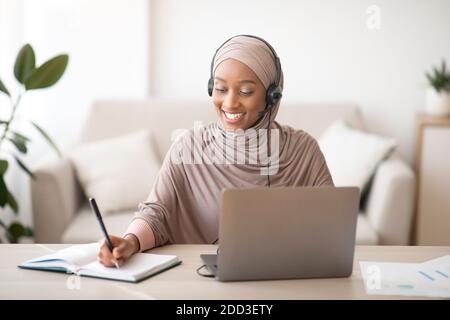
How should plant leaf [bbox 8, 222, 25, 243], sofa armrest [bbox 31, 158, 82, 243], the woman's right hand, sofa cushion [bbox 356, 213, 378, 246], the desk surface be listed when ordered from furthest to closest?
plant leaf [bbox 8, 222, 25, 243]
sofa armrest [bbox 31, 158, 82, 243]
sofa cushion [bbox 356, 213, 378, 246]
the woman's right hand
the desk surface

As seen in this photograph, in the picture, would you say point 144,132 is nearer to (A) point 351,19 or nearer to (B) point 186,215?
(A) point 351,19

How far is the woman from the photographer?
6.21ft

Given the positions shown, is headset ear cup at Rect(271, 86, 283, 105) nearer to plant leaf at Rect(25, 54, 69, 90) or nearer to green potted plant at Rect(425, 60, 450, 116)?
plant leaf at Rect(25, 54, 69, 90)

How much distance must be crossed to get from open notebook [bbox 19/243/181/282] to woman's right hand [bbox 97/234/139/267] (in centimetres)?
1

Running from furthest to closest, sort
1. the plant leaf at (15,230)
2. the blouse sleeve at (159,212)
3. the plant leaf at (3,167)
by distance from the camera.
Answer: the plant leaf at (15,230) < the plant leaf at (3,167) < the blouse sleeve at (159,212)

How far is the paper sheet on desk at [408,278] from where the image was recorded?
1.50 metres

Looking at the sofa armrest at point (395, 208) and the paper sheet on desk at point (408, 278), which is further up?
the paper sheet on desk at point (408, 278)

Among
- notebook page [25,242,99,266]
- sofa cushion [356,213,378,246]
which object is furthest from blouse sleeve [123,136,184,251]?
sofa cushion [356,213,378,246]

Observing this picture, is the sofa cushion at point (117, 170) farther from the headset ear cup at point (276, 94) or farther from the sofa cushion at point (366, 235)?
the headset ear cup at point (276, 94)

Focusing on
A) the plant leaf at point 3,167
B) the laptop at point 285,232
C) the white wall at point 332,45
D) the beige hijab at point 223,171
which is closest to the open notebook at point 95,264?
the laptop at point 285,232

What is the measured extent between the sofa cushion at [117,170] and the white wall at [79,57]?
0.38 m

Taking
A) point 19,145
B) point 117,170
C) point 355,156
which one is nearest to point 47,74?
point 19,145

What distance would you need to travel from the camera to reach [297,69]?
12.2 ft

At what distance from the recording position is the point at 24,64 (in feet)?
9.37
